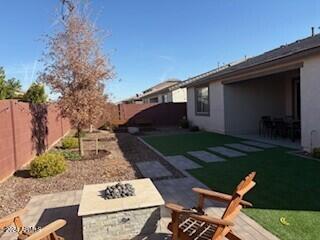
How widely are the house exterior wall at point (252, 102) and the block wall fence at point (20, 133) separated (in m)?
8.62

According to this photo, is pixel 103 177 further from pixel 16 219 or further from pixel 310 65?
pixel 310 65

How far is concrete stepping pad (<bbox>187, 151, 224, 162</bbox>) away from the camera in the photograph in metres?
8.76

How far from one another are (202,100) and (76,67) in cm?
1015

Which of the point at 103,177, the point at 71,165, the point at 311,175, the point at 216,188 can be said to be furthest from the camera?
the point at 71,165

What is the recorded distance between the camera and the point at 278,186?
5.83 meters

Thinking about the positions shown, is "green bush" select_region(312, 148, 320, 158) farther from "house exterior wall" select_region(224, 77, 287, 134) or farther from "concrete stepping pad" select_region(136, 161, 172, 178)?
"house exterior wall" select_region(224, 77, 287, 134)

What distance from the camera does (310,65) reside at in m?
8.80

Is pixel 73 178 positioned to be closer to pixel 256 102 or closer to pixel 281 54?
pixel 281 54

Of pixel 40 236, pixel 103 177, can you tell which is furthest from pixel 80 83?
pixel 40 236

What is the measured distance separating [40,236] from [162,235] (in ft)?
5.52

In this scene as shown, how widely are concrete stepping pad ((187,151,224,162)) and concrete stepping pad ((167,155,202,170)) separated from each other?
Result: 1.48 ft

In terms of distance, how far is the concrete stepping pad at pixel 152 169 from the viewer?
716 centimetres

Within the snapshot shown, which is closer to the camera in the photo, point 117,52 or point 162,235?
point 162,235

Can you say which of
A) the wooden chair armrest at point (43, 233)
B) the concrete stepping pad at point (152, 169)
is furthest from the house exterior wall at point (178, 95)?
the wooden chair armrest at point (43, 233)
